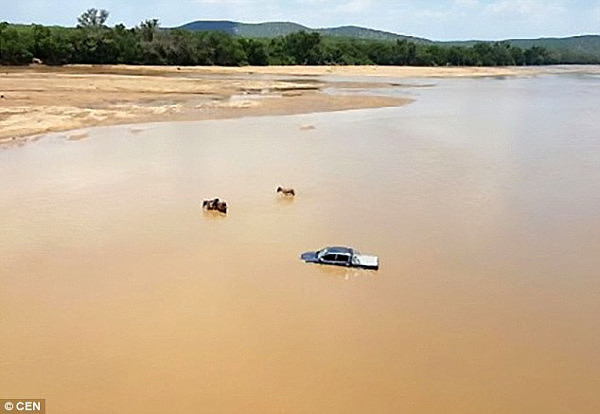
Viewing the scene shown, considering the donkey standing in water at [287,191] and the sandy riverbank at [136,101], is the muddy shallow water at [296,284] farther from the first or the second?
the sandy riverbank at [136,101]

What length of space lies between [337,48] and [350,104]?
208 feet

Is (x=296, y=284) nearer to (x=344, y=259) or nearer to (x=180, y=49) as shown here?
(x=344, y=259)

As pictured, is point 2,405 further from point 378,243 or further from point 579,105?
point 579,105

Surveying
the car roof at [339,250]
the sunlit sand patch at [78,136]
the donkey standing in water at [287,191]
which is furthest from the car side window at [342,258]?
the sunlit sand patch at [78,136]

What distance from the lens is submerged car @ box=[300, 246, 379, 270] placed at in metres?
13.8

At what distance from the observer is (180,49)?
87562 millimetres

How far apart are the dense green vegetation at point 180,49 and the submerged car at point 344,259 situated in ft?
225

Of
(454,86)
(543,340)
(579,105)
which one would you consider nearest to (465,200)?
(543,340)

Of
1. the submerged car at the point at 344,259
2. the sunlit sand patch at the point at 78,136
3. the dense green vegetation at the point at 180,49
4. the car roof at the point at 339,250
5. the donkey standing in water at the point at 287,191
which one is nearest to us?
the submerged car at the point at 344,259

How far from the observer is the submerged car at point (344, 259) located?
45.4ft

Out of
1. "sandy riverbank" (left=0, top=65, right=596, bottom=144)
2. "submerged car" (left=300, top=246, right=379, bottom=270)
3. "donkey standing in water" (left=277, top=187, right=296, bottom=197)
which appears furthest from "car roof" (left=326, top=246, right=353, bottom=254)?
"sandy riverbank" (left=0, top=65, right=596, bottom=144)

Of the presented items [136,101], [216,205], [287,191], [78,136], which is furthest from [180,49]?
[216,205]

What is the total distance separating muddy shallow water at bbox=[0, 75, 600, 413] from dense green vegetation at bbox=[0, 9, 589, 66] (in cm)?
5708

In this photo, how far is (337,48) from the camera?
107 m
